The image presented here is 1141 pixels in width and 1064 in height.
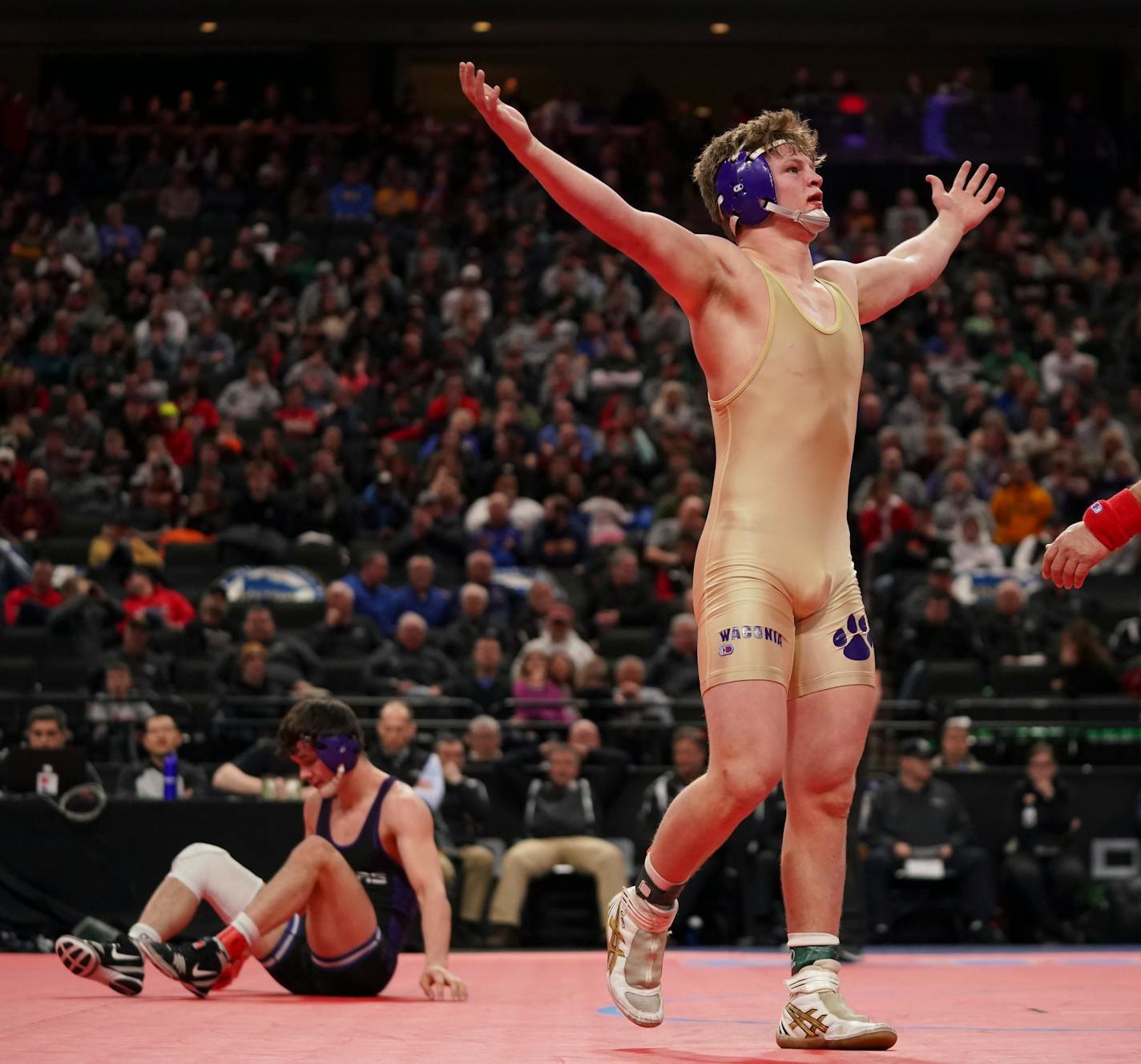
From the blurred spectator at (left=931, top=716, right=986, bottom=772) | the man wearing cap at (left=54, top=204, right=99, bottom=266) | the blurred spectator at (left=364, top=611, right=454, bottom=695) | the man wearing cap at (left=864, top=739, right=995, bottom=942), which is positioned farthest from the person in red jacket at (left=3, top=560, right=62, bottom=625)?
the man wearing cap at (left=54, top=204, right=99, bottom=266)

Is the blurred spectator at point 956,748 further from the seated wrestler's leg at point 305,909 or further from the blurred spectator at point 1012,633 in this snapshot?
the seated wrestler's leg at point 305,909

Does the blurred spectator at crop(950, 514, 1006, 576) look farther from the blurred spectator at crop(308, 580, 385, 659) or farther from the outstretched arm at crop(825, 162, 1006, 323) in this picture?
the outstretched arm at crop(825, 162, 1006, 323)

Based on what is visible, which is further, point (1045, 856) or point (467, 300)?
point (467, 300)

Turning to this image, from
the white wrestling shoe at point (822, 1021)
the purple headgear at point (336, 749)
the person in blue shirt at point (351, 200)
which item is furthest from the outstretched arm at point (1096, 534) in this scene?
the person in blue shirt at point (351, 200)

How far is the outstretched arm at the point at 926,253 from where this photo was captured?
207 inches

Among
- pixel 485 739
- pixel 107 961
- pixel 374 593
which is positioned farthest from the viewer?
pixel 374 593

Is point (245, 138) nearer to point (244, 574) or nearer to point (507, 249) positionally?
point (507, 249)

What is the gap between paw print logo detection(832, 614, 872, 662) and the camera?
4762mm

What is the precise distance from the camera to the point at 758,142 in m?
4.99

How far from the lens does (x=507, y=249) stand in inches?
809

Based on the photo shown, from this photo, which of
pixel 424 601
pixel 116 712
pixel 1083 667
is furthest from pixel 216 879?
pixel 1083 667

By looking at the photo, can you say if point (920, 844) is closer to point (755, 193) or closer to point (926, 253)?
point (926, 253)

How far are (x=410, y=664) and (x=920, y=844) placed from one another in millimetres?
3852

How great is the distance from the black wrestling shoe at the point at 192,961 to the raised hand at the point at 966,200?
11.4ft
